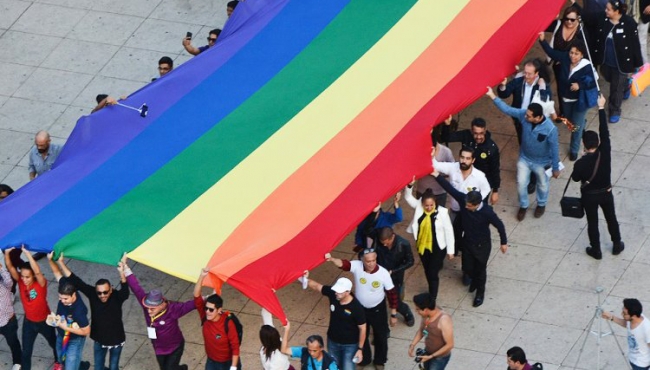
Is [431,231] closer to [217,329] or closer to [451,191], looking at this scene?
[451,191]

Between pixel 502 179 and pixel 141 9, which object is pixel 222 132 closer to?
pixel 502 179

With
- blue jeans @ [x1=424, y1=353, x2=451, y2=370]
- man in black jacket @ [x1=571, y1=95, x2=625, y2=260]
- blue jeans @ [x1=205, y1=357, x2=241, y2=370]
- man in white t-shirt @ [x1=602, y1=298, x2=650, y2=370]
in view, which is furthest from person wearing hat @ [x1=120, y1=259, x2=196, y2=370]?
man in black jacket @ [x1=571, y1=95, x2=625, y2=260]

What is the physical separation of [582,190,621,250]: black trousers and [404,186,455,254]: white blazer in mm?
1741

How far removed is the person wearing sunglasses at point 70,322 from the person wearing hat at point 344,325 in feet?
7.97

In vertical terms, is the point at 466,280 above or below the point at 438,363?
below

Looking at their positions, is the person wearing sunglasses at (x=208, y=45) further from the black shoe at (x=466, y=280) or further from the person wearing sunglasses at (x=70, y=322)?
the black shoe at (x=466, y=280)

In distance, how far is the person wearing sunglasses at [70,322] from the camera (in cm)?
1609

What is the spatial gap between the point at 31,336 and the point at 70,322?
2.88 ft

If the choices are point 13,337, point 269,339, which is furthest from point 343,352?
point 13,337

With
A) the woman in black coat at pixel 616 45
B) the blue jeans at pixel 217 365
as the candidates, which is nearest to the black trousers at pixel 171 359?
the blue jeans at pixel 217 365

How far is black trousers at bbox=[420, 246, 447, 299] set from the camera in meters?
17.1

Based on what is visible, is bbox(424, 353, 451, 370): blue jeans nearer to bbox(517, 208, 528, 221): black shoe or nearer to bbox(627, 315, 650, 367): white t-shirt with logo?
bbox(627, 315, 650, 367): white t-shirt with logo

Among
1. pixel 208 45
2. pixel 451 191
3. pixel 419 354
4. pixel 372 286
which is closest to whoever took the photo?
pixel 419 354

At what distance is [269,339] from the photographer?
15.3 m
